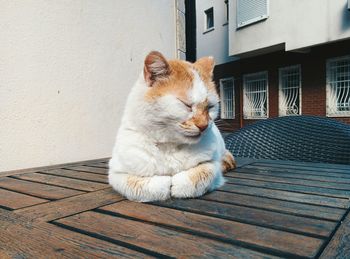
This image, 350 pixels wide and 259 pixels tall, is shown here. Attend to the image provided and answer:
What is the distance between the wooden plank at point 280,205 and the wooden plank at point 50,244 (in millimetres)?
553

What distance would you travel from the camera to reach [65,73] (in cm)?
265

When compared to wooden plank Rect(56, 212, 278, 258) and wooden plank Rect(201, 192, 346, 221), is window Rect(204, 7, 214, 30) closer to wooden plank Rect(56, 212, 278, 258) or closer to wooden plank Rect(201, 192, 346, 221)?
wooden plank Rect(201, 192, 346, 221)

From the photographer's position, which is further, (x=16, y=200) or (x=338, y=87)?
(x=338, y=87)

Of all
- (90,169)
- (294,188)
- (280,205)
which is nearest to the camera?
(280,205)

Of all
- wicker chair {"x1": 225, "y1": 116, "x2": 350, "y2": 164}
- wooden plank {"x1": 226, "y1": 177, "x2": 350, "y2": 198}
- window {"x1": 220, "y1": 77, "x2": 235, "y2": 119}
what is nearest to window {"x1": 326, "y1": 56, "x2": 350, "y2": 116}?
window {"x1": 220, "y1": 77, "x2": 235, "y2": 119}

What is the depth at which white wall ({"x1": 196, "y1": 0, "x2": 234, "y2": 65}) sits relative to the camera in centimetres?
1032

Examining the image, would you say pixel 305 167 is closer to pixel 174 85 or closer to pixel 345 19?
pixel 174 85

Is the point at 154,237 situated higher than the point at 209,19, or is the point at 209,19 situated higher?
the point at 209,19

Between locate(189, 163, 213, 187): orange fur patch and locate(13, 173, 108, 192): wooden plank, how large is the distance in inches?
20.5

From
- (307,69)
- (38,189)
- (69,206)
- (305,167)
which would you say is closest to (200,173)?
(69,206)

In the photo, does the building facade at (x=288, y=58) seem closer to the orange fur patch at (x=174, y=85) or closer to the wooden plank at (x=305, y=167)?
the wooden plank at (x=305, y=167)

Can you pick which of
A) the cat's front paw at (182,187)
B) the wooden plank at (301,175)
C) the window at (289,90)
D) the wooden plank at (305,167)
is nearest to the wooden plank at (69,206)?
the cat's front paw at (182,187)

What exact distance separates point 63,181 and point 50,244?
0.88 metres

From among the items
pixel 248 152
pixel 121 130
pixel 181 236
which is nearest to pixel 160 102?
pixel 121 130
